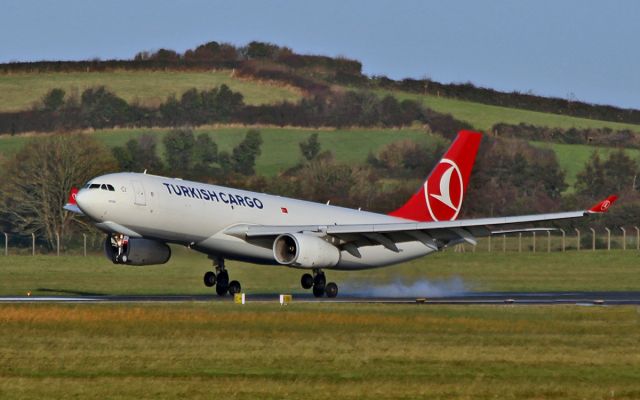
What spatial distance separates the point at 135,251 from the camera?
4553cm

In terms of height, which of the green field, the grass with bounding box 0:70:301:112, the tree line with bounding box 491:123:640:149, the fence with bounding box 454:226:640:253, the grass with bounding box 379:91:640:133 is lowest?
the green field

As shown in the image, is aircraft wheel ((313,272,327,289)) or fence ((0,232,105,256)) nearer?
aircraft wheel ((313,272,327,289))

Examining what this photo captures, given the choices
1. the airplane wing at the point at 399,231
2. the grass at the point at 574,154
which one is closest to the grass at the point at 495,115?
the grass at the point at 574,154

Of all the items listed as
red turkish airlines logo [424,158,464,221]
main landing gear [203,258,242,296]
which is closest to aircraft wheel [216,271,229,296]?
main landing gear [203,258,242,296]

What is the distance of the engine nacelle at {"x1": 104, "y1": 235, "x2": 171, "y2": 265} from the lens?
149 feet

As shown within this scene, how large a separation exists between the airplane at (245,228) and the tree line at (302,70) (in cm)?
6099

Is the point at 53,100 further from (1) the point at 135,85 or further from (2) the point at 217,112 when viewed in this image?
(2) the point at 217,112

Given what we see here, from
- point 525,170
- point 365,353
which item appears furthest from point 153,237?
point 525,170

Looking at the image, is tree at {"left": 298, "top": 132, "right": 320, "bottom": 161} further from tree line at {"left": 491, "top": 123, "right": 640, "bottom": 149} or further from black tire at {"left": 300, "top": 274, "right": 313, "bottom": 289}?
black tire at {"left": 300, "top": 274, "right": 313, "bottom": 289}

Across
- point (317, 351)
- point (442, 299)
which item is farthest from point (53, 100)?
point (317, 351)

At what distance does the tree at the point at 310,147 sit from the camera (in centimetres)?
9919

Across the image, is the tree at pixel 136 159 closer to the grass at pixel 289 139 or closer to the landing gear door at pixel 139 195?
the grass at pixel 289 139

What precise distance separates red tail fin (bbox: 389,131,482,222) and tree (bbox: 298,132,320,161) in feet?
146

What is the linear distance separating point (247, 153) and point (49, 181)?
2565 cm
